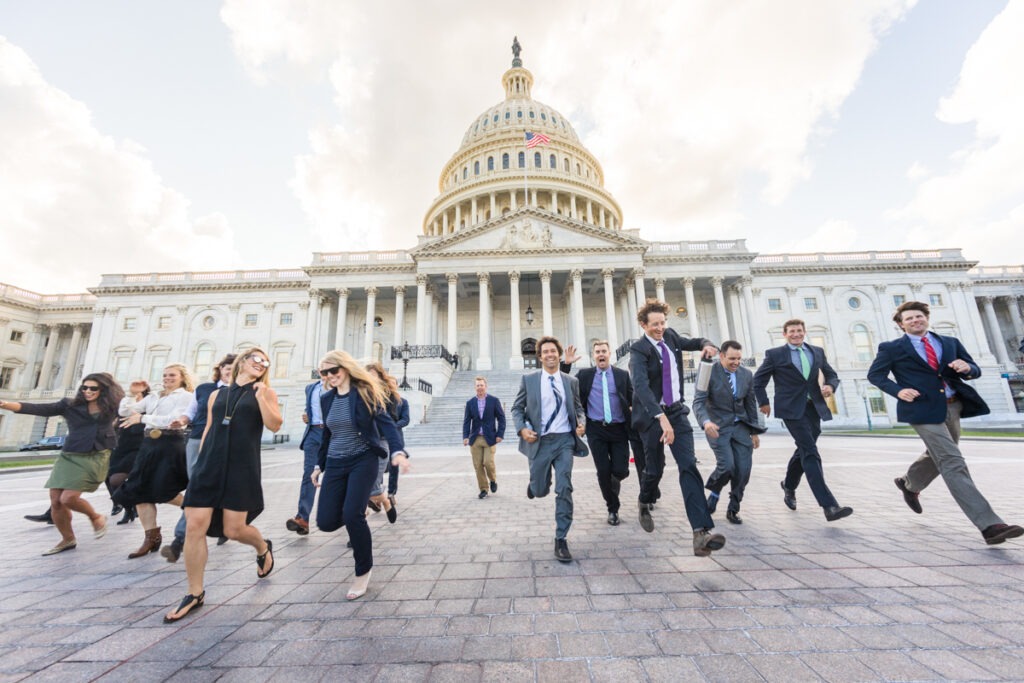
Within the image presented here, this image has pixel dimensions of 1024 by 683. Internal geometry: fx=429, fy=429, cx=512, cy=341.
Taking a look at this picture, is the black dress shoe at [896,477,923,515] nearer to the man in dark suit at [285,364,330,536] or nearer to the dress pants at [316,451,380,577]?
the dress pants at [316,451,380,577]

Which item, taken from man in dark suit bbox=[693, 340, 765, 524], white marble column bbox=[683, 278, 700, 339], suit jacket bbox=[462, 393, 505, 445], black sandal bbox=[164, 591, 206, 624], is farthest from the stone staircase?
white marble column bbox=[683, 278, 700, 339]

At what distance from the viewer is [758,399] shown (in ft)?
19.6

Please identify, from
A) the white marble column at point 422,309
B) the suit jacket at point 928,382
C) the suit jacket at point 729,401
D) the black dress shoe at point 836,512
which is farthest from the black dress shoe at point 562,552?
the white marble column at point 422,309

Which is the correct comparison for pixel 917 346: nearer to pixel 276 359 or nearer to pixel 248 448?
pixel 248 448

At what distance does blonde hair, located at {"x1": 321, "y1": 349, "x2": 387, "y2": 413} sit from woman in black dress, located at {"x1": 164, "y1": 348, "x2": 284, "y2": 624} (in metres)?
0.57

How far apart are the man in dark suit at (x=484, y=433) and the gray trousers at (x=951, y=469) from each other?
5331 millimetres

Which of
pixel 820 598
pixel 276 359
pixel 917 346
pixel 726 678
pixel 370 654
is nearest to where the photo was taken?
pixel 726 678

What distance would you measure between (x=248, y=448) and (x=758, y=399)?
20.0 feet

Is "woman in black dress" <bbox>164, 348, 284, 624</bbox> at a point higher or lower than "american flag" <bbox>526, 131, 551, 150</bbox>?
lower

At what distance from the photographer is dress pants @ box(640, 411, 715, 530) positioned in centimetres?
393

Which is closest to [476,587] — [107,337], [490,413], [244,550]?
[244,550]

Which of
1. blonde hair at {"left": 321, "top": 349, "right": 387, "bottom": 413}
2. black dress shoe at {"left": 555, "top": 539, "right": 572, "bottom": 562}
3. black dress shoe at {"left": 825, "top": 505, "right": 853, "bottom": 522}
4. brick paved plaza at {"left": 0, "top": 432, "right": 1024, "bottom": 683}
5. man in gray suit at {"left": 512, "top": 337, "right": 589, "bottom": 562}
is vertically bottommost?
brick paved plaza at {"left": 0, "top": 432, "right": 1024, "bottom": 683}

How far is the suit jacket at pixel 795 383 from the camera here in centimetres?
545

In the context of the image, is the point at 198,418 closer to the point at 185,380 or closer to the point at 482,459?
the point at 185,380
